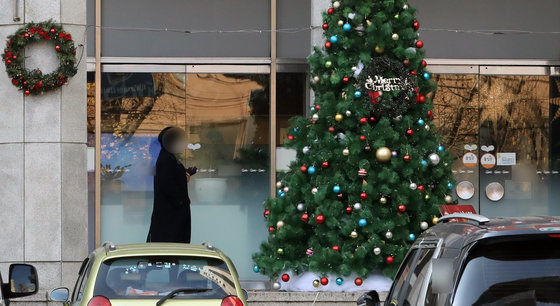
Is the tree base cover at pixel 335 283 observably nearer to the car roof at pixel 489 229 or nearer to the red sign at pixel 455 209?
the red sign at pixel 455 209

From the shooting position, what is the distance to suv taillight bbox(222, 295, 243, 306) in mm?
7535

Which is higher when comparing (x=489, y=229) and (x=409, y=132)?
(x=409, y=132)

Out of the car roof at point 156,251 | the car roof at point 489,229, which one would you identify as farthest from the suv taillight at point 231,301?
the car roof at point 489,229

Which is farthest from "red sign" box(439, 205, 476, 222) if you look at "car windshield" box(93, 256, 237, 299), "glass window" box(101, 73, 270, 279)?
"glass window" box(101, 73, 270, 279)

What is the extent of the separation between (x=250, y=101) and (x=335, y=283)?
4220 mm

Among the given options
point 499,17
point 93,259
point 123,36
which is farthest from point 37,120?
point 499,17

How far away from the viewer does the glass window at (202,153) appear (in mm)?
15148

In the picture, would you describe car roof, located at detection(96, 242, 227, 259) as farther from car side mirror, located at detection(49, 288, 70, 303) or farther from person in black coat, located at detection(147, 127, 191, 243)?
person in black coat, located at detection(147, 127, 191, 243)

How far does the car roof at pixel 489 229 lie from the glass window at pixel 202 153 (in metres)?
9.61

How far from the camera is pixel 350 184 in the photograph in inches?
450

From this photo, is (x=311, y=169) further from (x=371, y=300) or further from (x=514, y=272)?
(x=514, y=272)

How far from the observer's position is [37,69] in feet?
42.8

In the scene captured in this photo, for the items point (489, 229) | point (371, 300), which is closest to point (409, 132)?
point (371, 300)

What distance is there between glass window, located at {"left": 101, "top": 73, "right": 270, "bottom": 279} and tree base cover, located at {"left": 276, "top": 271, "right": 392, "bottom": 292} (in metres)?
3.22
